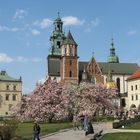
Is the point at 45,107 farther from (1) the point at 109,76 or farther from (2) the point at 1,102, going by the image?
(1) the point at 109,76

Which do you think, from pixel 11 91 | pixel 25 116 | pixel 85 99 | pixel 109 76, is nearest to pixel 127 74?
pixel 109 76

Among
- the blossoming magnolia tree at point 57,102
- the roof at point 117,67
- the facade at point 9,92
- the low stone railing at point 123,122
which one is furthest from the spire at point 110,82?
the low stone railing at point 123,122

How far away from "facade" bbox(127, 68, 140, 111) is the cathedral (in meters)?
4.98

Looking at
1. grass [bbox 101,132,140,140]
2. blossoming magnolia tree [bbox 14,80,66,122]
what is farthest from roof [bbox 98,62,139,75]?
grass [bbox 101,132,140,140]

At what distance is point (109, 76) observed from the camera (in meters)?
144

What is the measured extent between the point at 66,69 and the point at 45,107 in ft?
231

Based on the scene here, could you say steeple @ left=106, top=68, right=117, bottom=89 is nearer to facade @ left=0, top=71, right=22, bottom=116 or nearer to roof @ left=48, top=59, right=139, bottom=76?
roof @ left=48, top=59, right=139, bottom=76

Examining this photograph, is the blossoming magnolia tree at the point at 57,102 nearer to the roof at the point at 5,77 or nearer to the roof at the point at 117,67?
the roof at the point at 5,77

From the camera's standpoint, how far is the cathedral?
13800 centimetres

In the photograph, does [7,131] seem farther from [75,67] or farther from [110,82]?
[110,82]

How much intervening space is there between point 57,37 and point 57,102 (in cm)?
8788

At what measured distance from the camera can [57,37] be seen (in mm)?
155750

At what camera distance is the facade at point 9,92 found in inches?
4875

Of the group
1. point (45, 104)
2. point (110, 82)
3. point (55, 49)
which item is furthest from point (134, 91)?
point (45, 104)
